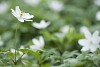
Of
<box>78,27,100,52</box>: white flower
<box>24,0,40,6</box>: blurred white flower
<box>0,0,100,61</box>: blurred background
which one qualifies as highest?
<box>24,0,40,6</box>: blurred white flower

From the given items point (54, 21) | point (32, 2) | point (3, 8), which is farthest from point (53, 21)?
point (3, 8)

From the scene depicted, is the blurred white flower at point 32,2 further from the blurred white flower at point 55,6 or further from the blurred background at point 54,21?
the blurred white flower at point 55,6

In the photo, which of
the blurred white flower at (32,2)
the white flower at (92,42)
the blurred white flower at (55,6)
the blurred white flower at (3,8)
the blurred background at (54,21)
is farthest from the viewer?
the blurred white flower at (55,6)

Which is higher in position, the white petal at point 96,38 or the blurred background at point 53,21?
the blurred background at point 53,21

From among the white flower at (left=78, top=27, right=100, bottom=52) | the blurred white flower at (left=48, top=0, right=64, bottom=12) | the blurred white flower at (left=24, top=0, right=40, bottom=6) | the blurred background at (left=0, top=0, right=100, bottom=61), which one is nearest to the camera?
the white flower at (left=78, top=27, right=100, bottom=52)

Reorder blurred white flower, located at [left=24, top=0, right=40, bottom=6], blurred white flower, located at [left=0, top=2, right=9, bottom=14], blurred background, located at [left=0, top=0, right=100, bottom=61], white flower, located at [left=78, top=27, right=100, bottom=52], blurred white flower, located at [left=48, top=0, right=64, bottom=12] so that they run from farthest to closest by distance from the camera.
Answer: blurred white flower, located at [left=48, top=0, right=64, bottom=12], blurred white flower, located at [left=24, top=0, right=40, bottom=6], blurred white flower, located at [left=0, top=2, right=9, bottom=14], blurred background, located at [left=0, top=0, right=100, bottom=61], white flower, located at [left=78, top=27, right=100, bottom=52]

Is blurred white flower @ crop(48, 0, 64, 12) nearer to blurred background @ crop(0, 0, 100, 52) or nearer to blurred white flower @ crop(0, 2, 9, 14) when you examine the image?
blurred background @ crop(0, 0, 100, 52)

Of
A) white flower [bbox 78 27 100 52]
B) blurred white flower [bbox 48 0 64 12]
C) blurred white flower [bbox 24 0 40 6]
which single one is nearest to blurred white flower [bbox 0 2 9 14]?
blurred white flower [bbox 24 0 40 6]

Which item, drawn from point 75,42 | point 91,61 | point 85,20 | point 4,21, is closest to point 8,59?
point 91,61

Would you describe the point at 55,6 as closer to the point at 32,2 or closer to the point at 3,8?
the point at 32,2

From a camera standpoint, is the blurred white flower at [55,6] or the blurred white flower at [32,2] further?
the blurred white flower at [55,6]

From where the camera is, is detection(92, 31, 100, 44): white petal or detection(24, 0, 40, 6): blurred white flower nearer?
detection(92, 31, 100, 44): white petal

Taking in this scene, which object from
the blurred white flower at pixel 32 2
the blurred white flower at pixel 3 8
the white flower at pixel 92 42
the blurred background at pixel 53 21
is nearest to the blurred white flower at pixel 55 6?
the blurred background at pixel 53 21
